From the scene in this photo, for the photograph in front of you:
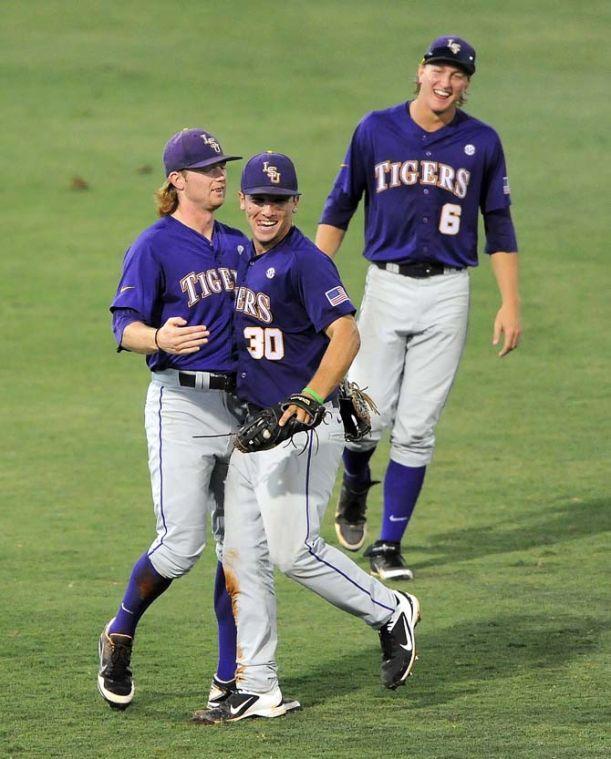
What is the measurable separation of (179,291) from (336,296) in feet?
1.90

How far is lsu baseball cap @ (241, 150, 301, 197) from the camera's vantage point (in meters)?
5.12

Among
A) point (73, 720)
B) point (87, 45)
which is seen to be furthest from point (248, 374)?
point (87, 45)

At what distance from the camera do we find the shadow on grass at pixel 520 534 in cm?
743

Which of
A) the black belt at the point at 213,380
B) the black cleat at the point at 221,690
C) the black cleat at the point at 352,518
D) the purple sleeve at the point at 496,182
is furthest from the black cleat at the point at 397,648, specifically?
the purple sleeve at the point at 496,182

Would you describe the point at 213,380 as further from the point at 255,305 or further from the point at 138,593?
the point at 138,593

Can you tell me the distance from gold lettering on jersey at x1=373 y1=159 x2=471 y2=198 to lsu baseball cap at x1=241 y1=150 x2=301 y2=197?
2006 mm

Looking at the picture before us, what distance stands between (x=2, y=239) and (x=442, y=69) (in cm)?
882

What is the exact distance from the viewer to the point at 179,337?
16.2 ft

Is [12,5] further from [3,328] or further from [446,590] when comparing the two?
[446,590]

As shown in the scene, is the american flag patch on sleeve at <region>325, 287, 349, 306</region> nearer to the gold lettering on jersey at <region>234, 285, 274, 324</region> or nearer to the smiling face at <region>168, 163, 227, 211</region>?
the gold lettering on jersey at <region>234, 285, 274, 324</region>

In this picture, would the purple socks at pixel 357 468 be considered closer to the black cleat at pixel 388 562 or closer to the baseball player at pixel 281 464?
the black cleat at pixel 388 562

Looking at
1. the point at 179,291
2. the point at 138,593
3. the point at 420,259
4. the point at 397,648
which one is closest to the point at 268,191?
the point at 179,291

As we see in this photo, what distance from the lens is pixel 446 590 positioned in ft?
22.2

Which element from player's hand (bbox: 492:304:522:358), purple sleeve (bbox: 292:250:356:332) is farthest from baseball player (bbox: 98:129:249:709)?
player's hand (bbox: 492:304:522:358)
